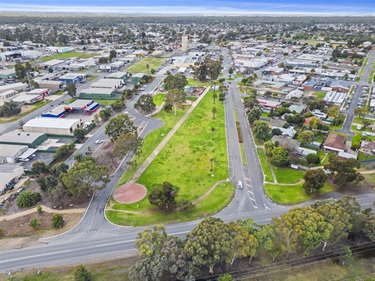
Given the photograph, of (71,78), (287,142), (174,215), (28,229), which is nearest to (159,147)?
(174,215)

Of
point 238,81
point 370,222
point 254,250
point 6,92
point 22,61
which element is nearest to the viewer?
point 254,250

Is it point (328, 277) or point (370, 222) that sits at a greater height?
point (370, 222)

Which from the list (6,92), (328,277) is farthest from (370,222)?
(6,92)

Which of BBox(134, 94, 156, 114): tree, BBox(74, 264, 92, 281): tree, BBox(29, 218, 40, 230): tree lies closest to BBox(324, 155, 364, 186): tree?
BBox(74, 264, 92, 281): tree

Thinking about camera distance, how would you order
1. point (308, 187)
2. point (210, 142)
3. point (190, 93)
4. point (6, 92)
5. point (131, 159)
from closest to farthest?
point (308, 187)
point (131, 159)
point (210, 142)
point (6, 92)
point (190, 93)

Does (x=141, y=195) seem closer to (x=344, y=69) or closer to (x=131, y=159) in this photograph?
(x=131, y=159)

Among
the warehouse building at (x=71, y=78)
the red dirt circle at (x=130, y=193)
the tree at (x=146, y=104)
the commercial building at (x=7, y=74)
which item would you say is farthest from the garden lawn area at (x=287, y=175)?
the commercial building at (x=7, y=74)

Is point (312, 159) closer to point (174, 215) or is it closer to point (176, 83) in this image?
point (174, 215)

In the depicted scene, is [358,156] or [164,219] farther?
[358,156]

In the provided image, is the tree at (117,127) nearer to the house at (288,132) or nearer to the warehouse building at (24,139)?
the warehouse building at (24,139)
